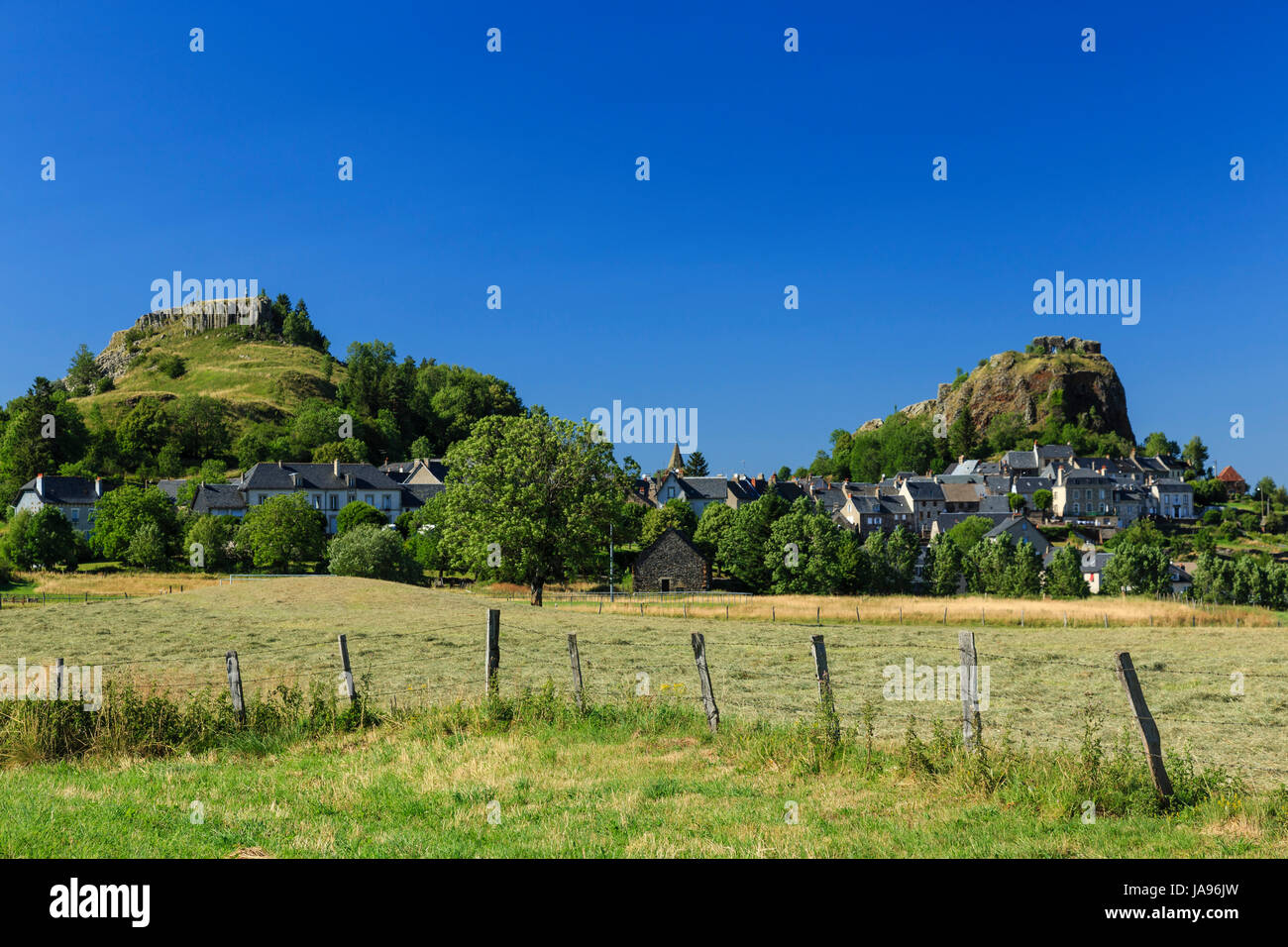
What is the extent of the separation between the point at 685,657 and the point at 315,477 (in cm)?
10725

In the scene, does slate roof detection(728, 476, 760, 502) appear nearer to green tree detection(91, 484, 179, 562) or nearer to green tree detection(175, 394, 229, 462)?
green tree detection(91, 484, 179, 562)

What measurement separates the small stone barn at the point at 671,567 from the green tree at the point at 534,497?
82.7 ft

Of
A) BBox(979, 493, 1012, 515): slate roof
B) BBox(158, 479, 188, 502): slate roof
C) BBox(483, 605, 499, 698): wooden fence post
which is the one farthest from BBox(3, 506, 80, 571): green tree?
BBox(979, 493, 1012, 515): slate roof

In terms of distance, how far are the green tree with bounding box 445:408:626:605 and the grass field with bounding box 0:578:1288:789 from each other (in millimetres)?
3936

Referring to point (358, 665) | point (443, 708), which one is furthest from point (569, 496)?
point (443, 708)

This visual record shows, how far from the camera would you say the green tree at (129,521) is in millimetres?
87250

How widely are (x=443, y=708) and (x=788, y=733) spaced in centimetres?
599

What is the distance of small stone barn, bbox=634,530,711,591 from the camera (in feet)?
261

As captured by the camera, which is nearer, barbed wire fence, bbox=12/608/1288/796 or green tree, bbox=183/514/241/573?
barbed wire fence, bbox=12/608/1288/796

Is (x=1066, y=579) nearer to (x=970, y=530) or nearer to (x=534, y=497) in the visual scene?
(x=970, y=530)

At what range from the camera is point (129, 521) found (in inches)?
3467

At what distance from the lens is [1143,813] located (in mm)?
9016

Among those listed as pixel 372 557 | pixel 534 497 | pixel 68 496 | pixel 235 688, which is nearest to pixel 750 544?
pixel 372 557
